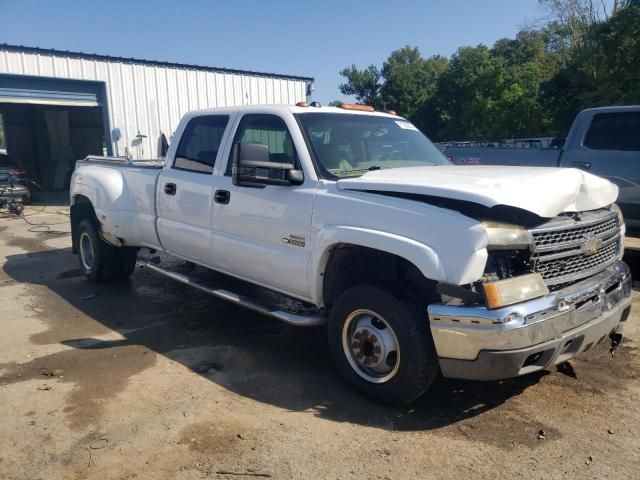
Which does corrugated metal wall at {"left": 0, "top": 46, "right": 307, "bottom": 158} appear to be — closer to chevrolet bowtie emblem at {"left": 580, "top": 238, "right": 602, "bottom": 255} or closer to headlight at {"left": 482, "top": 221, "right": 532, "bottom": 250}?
headlight at {"left": 482, "top": 221, "right": 532, "bottom": 250}

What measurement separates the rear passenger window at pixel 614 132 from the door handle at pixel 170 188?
5387 millimetres

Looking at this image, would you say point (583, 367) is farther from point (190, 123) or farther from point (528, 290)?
point (190, 123)

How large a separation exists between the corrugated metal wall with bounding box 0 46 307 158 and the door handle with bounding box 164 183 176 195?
11786 millimetres

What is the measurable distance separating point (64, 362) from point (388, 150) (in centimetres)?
327

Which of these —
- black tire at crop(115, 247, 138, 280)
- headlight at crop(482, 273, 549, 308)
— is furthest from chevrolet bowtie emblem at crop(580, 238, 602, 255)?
black tire at crop(115, 247, 138, 280)

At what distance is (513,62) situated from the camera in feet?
132

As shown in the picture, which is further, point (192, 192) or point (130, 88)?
point (130, 88)

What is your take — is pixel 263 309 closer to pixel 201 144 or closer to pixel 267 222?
pixel 267 222

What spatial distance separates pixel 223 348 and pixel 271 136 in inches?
74.9

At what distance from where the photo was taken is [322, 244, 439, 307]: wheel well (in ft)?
11.6

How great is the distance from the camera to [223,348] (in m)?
4.84

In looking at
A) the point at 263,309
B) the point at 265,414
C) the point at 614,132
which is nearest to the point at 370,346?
the point at 265,414

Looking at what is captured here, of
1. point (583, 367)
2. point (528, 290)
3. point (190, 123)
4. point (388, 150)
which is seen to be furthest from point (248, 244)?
point (583, 367)

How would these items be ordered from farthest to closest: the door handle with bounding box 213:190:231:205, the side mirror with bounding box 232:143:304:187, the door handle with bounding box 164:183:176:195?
the door handle with bounding box 164:183:176:195, the door handle with bounding box 213:190:231:205, the side mirror with bounding box 232:143:304:187
